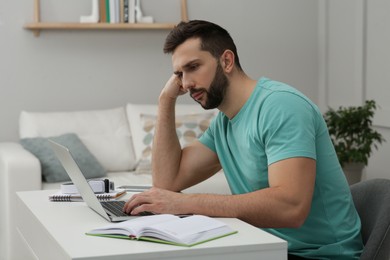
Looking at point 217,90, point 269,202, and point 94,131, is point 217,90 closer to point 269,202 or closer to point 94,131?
point 269,202

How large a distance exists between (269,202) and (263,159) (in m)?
0.22

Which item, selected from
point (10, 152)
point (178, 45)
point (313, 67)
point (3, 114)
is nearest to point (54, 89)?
point (3, 114)

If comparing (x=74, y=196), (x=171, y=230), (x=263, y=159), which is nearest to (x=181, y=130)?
(x=74, y=196)

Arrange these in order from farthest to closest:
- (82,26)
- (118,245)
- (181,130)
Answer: (82,26) < (181,130) < (118,245)

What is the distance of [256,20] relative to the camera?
5.54 meters

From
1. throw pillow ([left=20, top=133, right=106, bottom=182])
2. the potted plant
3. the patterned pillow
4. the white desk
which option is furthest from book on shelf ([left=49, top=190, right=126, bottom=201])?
the potted plant

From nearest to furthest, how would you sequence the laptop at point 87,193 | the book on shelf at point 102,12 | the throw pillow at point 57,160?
the laptop at point 87,193
the throw pillow at point 57,160
the book on shelf at point 102,12

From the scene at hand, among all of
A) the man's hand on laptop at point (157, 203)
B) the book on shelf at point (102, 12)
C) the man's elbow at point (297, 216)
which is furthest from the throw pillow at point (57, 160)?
the man's elbow at point (297, 216)

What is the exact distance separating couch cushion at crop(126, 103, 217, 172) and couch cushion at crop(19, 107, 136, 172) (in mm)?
74

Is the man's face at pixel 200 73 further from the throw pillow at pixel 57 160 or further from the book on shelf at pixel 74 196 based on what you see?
the throw pillow at pixel 57 160

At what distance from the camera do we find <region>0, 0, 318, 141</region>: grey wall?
496 cm

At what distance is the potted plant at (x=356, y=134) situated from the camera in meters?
4.71

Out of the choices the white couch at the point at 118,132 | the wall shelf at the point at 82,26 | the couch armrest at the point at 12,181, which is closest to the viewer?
the couch armrest at the point at 12,181

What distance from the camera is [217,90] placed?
2.23 meters
